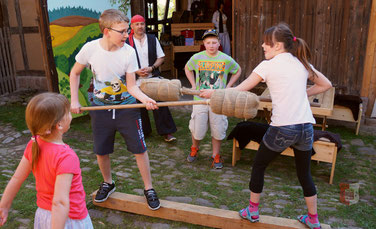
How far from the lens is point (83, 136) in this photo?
21.3 ft

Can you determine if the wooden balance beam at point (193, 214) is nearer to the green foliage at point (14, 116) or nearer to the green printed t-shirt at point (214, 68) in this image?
the green printed t-shirt at point (214, 68)

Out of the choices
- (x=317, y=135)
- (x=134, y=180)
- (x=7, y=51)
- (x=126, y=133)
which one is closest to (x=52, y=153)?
(x=126, y=133)

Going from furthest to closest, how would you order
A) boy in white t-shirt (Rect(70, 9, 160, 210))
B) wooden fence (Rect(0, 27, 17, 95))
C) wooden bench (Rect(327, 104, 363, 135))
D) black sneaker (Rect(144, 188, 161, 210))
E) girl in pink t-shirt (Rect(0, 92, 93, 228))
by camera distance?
1. wooden fence (Rect(0, 27, 17, 95))
2. wooden bench (Rect(327, 104, 363, 135))
3. black sneaker (Rect(144, 188, 161, 210))
4. boy in white t-shirt (Rect(70, 9, 160, 210))
5. girl in pink t-shirt (Rect(0, 92, 93, 228))

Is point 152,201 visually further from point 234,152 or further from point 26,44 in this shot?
point 26,44

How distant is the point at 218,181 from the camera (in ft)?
14.9

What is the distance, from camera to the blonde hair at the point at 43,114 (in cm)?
199

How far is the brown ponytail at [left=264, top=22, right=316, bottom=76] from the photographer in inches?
112

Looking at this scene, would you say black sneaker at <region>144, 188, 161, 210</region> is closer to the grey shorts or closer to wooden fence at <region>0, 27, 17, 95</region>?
the grey shorts

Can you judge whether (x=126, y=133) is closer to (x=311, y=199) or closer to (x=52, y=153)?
(x=52, y=153)

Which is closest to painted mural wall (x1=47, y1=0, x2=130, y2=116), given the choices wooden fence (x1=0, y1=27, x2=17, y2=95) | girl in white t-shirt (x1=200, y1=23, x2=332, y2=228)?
wooden fence (x1=0, y1=27, x2=17, y2=95)

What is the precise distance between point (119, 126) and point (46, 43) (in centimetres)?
405

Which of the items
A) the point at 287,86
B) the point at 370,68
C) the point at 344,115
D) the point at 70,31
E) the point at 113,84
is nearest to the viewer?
the point at 287,86

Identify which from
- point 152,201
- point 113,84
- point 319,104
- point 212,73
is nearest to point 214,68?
point 212,73
